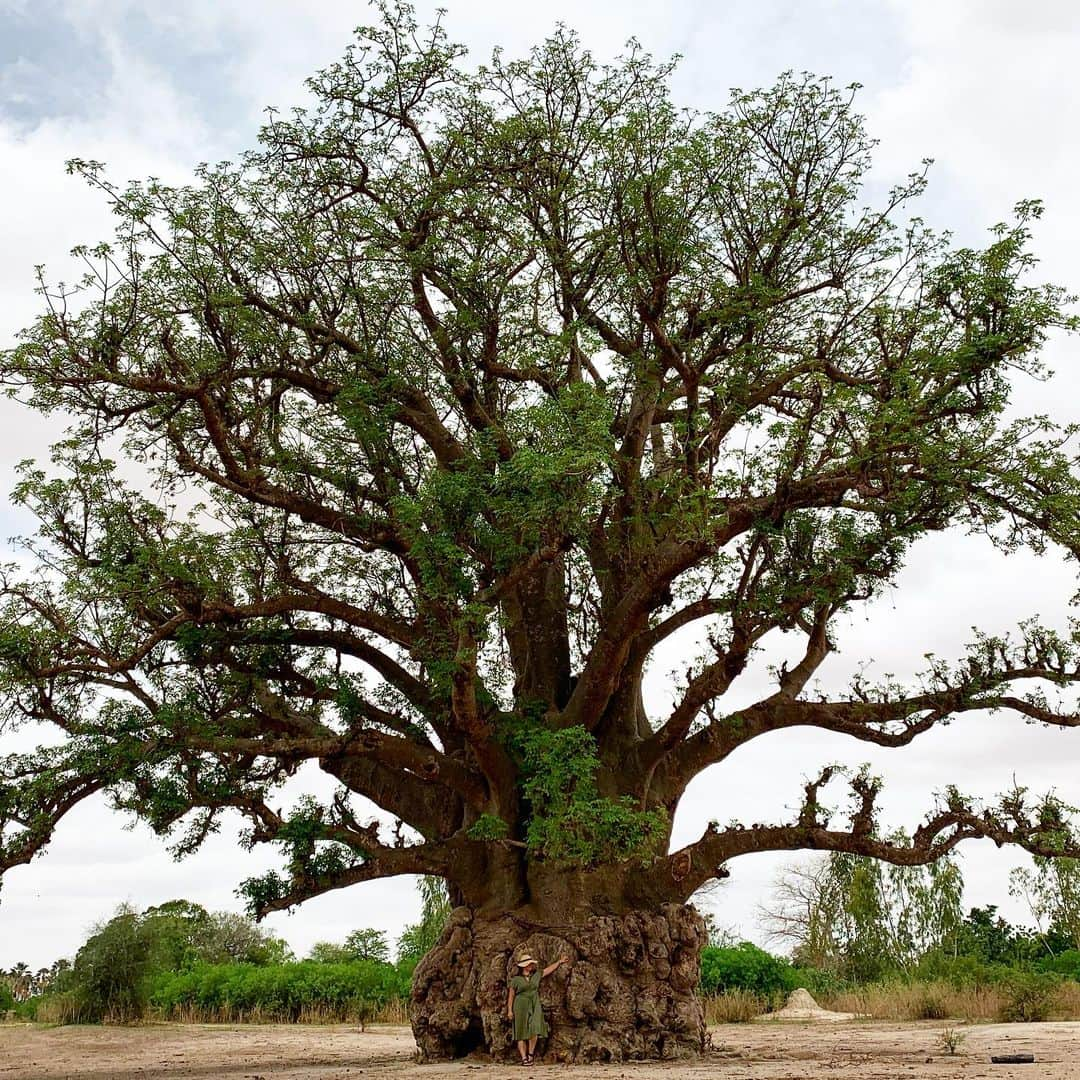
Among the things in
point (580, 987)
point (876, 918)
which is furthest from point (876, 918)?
point (580, 987)

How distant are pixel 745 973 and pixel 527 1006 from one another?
11781mm

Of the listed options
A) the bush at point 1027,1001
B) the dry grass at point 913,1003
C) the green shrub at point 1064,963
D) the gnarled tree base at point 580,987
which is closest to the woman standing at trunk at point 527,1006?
the gnarled tree base at point 580,987

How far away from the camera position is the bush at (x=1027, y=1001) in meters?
17.2

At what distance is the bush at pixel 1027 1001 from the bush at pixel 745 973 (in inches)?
214

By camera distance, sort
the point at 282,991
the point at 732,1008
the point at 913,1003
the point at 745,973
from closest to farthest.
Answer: the point at 913,1003, the point at 732,1008, the point at 745,973, the point at 282,991

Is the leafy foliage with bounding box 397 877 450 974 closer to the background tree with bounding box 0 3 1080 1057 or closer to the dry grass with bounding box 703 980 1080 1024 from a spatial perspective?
the dry grass with bounding box 703 980 1080 1024

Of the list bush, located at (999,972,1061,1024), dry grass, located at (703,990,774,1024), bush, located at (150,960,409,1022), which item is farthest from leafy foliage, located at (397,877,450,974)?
bush, located at (999,972,1061,1024)

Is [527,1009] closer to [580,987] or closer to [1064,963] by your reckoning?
[580,987]

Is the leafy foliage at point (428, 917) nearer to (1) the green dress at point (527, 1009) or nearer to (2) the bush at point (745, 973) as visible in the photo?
(2) the bush at point (745, 973)

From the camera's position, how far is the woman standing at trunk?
39.1 ft

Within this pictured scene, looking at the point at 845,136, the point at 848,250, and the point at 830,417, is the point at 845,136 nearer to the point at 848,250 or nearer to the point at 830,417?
the point at 848,250

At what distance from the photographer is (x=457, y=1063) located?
1228 cm

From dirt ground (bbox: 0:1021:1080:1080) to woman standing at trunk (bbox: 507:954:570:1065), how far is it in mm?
397

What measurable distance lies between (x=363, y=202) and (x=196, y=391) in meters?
4.67
